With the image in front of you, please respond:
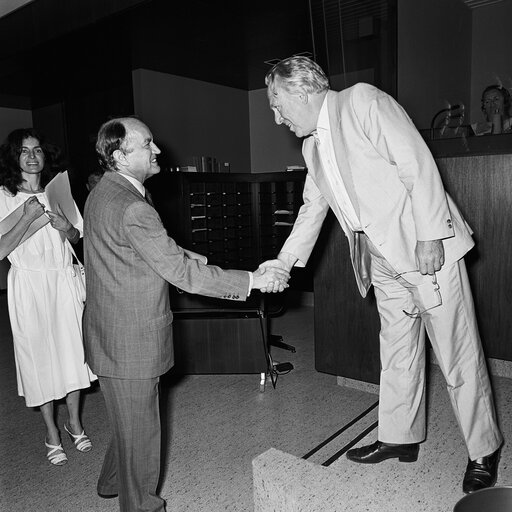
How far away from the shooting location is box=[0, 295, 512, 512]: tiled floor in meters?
1.94

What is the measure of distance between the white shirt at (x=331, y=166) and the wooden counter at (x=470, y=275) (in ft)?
3.92

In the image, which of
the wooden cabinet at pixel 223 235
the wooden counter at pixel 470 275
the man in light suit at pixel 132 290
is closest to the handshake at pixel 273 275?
the man in light suit at pixel 132 290

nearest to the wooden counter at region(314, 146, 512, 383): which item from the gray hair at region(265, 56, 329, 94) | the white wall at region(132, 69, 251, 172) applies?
the gray hair at region(265, 56, 329, 94)

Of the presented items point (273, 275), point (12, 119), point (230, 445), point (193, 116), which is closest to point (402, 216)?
point (273, 275)

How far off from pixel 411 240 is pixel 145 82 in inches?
252

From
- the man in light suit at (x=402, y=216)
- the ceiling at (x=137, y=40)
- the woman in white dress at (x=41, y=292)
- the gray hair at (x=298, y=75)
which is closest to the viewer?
the man in light suit at (x=402, y=216)

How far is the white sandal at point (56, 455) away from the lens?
2.60m

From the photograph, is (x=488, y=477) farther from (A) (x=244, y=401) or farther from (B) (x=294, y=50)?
(B) (x=294, y=50)

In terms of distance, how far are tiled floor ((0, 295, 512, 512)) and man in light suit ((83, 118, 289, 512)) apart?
1.69 ft

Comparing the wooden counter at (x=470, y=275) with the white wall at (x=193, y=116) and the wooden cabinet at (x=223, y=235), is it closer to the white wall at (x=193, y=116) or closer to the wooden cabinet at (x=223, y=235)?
the wooden cabinet at (x=223, y=235)

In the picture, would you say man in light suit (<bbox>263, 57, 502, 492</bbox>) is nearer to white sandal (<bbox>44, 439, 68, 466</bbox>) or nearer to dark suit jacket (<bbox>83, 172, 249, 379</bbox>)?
dark suit jacket (<bbox>83, 172, 249, 379</bbox>)

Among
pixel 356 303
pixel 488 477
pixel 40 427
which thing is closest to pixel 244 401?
pixel 356 303

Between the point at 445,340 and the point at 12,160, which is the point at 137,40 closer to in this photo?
the point at 12,160

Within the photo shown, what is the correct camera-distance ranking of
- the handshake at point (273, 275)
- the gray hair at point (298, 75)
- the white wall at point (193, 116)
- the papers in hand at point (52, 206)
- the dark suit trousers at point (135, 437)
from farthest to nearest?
1. the white wall at point (193, 116)
2. the papers in hand at point (52, 206)
3. the handshake at point (273, 275)
4. the dark suit trousers at point (135, 437)
5. the gray hair at point (298, 75)
